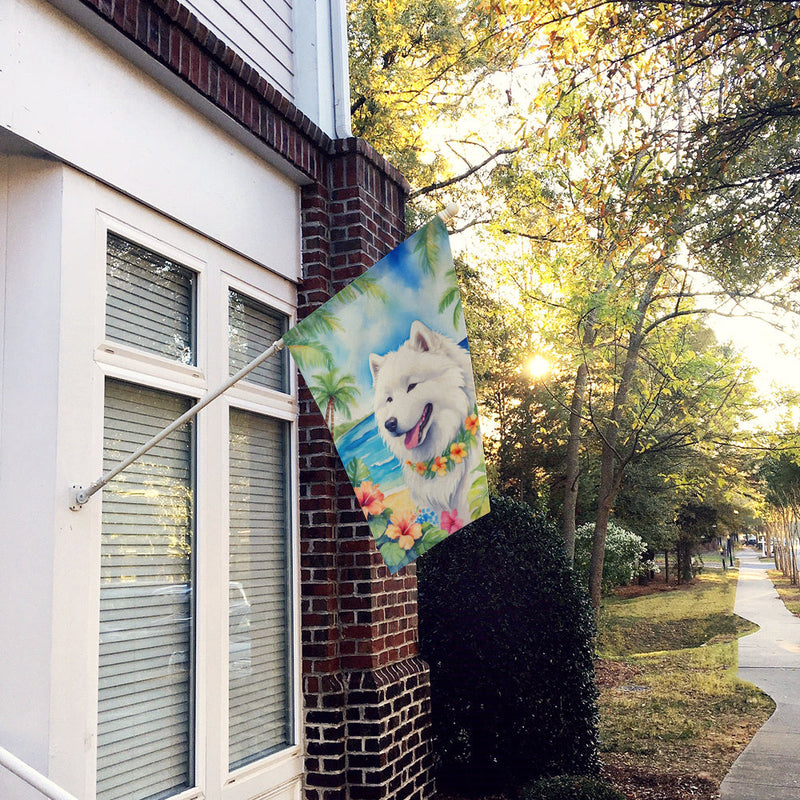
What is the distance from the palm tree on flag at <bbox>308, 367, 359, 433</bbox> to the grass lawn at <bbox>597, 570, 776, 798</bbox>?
525 centimetres

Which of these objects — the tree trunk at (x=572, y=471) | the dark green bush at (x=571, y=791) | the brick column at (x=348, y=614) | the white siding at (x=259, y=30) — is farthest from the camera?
the tree trunk at (x=572, y=471)

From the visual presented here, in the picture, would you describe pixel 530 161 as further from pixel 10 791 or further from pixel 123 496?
pixel 10 791

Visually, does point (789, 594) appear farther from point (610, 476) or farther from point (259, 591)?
point (259, 591)

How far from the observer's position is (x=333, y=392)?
135 inches

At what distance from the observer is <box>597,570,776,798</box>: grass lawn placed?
7879 millimetres

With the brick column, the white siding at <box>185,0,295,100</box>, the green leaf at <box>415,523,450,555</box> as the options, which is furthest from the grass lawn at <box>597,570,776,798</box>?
the white siding at <box>185,0,295,100</box>

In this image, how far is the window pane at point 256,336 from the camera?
4574 millimetres

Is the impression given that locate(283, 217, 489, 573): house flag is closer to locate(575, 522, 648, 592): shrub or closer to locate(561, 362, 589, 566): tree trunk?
locate(561, 362, 589, 566): tree trunk

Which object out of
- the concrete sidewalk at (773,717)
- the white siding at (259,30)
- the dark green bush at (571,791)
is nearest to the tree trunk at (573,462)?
the concrete sidewalk at (773,717)

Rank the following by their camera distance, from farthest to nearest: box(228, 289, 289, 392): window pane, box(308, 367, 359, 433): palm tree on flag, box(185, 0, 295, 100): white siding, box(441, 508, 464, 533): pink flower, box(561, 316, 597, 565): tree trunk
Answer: box(561, 316, 597, 565): tree trunk < box(185, 0, 295, 100): white siding < box(228, 289, 289, 392): window pane < box(441, 508, 464, 533): pink flower < box(308, 367, 359, 433): palm tree on flag

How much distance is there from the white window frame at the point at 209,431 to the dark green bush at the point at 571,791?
1562mm

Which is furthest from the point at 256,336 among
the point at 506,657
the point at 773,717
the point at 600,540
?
the point at 600,540

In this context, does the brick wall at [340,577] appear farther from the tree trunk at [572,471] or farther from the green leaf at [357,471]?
the tree trunk at [572,471]

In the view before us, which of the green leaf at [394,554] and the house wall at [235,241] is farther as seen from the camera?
the green leaf at [394,554]
